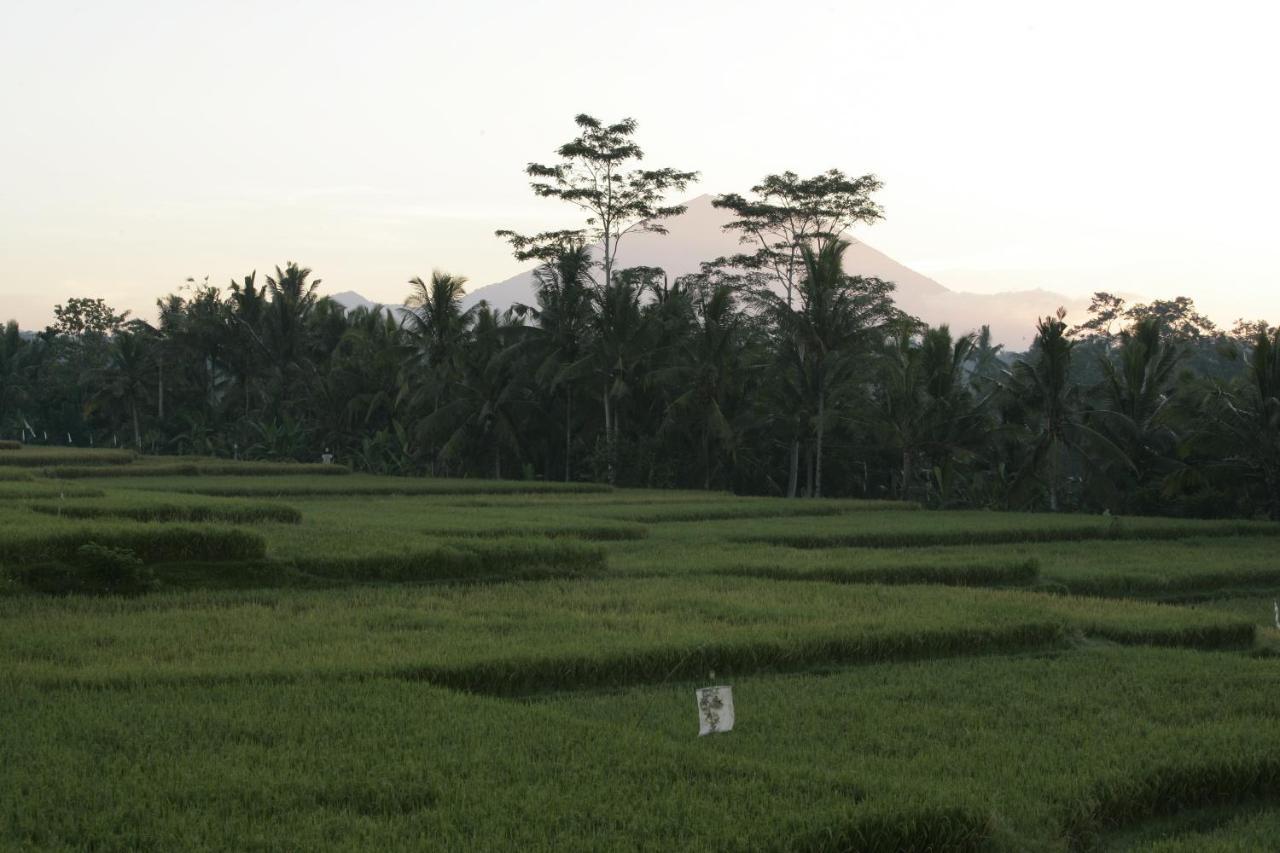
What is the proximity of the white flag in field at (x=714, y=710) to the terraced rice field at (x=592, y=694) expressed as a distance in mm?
143

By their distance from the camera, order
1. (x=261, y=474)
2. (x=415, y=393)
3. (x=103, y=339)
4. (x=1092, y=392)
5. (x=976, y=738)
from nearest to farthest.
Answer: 1. (x=976, y=738)
2. (x=1092, y=392)
3. (x=261, y=474)
4. (x=415, y=393)
5. (x=103, y=339)

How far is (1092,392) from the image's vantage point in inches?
942

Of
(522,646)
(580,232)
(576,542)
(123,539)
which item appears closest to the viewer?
(522,646)

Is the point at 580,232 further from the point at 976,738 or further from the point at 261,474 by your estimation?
the point at 976,738

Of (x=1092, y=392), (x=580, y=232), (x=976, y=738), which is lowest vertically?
(x=976, y=738)

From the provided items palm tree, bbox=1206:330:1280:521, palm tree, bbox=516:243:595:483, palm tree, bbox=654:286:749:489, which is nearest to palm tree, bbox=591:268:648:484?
palm tree, bbox=516:243:595:483

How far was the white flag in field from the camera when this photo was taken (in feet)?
18.6

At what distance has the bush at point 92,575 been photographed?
939cm

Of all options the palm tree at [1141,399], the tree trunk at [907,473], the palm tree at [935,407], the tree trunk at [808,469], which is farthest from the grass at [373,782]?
the tree trunk at [808,469]

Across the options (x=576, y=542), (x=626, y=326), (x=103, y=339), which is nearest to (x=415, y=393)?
(x=626, y=326)

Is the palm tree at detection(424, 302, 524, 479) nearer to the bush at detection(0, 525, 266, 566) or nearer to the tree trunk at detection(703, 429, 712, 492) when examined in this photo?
the tree trunk at detection(703, 429, 712, 492)

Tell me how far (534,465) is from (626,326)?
5706mm

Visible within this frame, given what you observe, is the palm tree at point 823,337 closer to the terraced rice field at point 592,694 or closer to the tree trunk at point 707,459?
the tree trunk at point 707,459

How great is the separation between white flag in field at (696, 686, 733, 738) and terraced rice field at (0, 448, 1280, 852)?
14 cm
